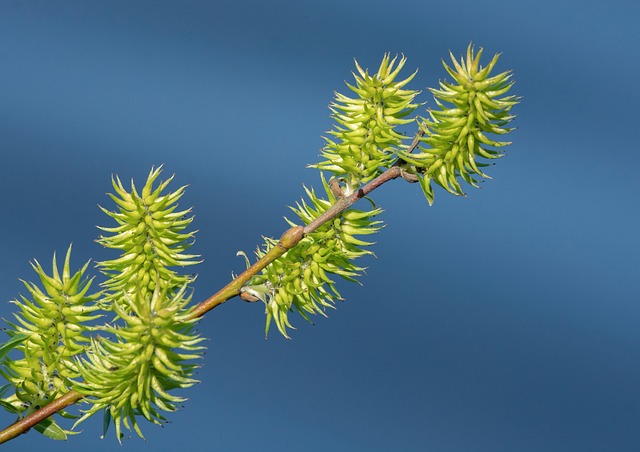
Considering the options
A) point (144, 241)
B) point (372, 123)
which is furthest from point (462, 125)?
point (144, 241)

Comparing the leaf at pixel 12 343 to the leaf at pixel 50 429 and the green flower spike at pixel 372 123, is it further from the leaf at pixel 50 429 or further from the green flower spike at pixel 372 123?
the green flower spike at pixel 372 123

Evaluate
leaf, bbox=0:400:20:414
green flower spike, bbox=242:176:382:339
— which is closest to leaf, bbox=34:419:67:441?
leaf, bbox=0:400:20:414

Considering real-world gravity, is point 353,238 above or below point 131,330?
above

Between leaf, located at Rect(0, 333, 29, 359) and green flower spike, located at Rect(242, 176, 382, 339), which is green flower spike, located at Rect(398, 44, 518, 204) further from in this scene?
leaf, located at Rect(0, 333, 29, 359)

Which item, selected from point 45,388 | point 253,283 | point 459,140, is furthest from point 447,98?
point 45,388

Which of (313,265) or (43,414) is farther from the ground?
(313,265)

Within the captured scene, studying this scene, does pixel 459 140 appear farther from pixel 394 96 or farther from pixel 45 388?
pixel 45 388

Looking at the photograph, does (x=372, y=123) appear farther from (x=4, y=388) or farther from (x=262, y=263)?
(x=4, y=388)
